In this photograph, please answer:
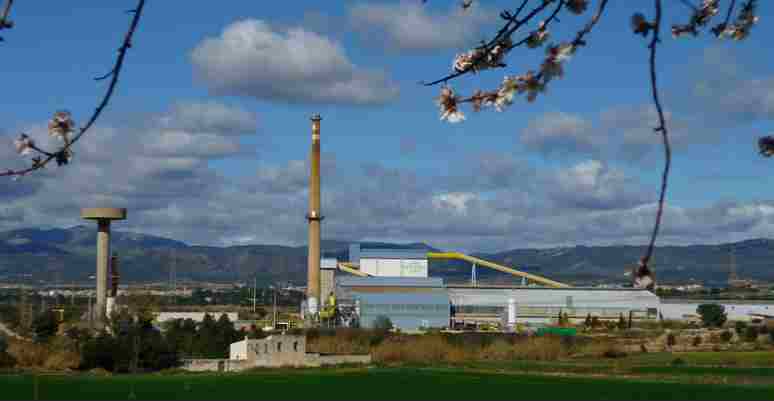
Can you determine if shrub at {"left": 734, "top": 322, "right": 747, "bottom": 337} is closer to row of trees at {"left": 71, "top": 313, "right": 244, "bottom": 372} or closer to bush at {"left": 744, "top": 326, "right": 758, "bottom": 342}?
bush at {"left": 744, "top": 326, "right": 758, "bottom": 342}

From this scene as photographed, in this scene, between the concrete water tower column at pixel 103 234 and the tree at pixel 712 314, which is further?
the tree at pixel 712 314

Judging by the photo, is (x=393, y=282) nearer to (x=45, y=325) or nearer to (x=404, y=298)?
(x=404, y=298)

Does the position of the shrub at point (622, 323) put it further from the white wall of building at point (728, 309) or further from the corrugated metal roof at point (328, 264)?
the corrugated metal roof at point (328, 264)

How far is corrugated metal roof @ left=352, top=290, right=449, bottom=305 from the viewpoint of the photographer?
91.2 m

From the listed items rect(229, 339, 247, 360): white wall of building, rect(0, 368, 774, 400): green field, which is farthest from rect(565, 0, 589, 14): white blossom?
rect(229, 339, 247, 360): white wall of building

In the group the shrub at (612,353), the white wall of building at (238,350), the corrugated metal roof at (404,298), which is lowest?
the shrub at (612,353)

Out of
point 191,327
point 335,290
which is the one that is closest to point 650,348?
point 335,290

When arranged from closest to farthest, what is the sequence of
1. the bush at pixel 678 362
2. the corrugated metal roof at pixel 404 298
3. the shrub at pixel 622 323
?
1. the bush at pixel 678 362
2. the corrugated metal roof at pixel 404 298
3. the shrub at pixel 622 323

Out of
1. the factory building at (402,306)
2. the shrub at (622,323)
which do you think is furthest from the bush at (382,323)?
the shrub at (622,323)

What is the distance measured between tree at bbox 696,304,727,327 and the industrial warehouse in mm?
5475

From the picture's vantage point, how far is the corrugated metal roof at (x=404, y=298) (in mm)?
91250

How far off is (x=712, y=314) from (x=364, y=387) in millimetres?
60500

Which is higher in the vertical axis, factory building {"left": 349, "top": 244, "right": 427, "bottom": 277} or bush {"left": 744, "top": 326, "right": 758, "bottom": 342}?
factory building {"left": 349, "top": 244, "right": 427, "bottom": 277}

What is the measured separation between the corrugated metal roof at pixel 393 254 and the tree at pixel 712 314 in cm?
2796
